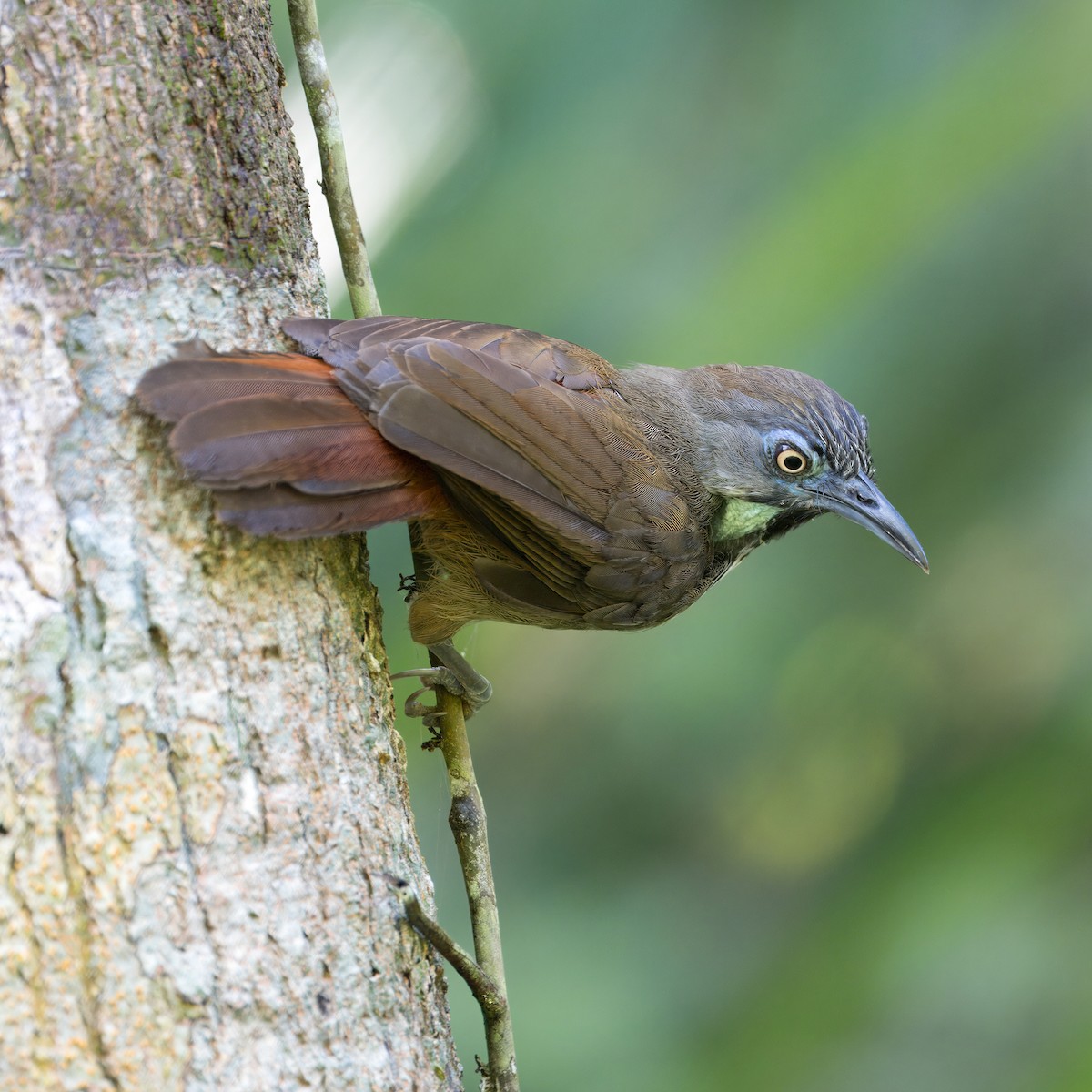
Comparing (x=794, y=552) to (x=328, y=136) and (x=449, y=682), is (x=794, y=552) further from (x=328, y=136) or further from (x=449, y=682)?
(x=328, y=136)

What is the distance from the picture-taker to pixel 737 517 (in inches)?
134

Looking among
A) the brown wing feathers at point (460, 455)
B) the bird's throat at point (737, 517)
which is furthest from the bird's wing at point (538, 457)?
the bird's throat at point (737, 517)

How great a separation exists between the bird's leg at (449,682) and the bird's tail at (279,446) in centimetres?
64

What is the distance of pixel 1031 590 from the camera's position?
17.6 ft

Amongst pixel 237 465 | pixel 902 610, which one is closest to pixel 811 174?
pixel 902 610

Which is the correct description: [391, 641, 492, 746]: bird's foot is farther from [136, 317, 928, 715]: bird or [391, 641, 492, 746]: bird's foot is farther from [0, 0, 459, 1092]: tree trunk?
[0, 0, 459, 1092]: tree trunk

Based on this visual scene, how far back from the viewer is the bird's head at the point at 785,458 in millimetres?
3344

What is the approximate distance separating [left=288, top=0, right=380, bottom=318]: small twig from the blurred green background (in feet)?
5.32

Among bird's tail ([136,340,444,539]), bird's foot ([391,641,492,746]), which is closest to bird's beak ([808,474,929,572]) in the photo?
bird's foot ([391,641,492,746])

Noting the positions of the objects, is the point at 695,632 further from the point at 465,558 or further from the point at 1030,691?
the point at 465,558

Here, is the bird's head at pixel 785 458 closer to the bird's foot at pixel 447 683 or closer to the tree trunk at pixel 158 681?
the bird's foot at pixel 447 683

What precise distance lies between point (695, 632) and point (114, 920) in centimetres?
395

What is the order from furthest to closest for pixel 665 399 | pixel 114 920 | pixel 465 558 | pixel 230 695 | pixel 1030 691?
pixel 1030 691, pixel 665 399, pixel 465 558, pixel 230 695, pixel 114 920

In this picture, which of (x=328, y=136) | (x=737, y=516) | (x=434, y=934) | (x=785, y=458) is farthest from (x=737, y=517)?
(x=434, y=934)
